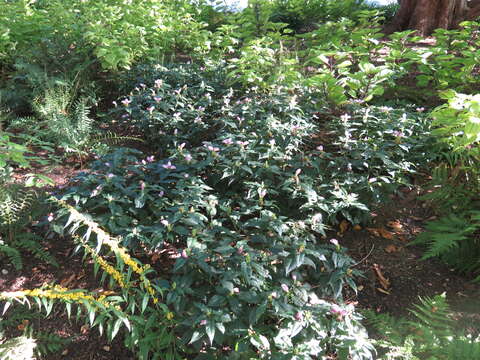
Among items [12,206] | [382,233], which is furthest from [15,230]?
[382,233]

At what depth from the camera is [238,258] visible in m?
1.93

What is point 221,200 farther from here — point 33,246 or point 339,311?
point 33,246

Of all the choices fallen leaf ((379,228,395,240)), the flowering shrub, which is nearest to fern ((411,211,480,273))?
fallen leaf ((379,228,395,240))

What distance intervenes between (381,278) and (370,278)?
0.24 feet

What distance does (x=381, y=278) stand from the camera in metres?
2.47

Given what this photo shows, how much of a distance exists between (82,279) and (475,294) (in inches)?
99.3

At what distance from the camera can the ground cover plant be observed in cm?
181

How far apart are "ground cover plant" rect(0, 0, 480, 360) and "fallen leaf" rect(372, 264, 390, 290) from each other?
1 centimetres

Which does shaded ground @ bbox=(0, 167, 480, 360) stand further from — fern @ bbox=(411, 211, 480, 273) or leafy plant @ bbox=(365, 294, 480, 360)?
leafy plant @ bbox=(365, 294, 480, 360)

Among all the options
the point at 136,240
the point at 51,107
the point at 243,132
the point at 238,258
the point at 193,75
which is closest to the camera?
the point at 238,258

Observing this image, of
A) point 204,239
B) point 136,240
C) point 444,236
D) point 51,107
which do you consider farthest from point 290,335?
point 51,107

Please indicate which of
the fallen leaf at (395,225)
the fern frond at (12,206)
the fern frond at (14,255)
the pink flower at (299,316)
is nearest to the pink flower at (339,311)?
the pink flower at (299,316)

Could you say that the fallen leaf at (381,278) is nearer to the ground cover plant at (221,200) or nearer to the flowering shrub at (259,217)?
the ground cover plant at (221,200)

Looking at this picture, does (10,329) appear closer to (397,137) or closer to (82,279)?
(82,279)
